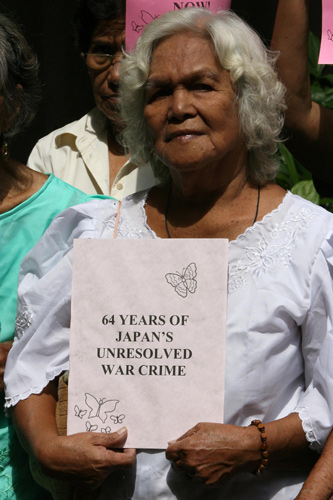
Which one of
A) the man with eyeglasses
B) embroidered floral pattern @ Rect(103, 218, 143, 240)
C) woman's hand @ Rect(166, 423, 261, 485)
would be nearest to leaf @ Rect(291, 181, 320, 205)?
the man with eyeglasses

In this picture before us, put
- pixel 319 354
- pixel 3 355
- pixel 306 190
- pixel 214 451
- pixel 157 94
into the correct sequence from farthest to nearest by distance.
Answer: pixel 306 190, pixel 3 355, pixel 157 94, pixel 319 354, pixel 214 451

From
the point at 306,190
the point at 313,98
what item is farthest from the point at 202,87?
the point at 313,98

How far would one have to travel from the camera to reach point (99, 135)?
3.34 m

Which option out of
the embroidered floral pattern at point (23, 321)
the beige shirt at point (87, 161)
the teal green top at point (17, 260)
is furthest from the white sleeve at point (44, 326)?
the beige shirt at point (87, 161)

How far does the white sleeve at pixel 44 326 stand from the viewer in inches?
89.8

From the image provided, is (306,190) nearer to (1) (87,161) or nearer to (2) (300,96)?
(1) (87,161)

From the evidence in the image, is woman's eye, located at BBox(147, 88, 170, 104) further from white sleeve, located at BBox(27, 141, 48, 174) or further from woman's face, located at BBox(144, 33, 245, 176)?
white sleeve, located at BBox(27, 141, 48, 174)

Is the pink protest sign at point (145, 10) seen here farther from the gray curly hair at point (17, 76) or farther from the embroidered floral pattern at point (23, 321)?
the embroidered floral pattern at point (23, 321)

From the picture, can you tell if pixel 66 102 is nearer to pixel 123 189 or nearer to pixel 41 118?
pixel 41 118

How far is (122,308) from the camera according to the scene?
211 centimetres

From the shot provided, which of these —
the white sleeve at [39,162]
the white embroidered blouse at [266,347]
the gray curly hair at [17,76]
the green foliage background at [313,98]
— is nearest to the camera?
the white embroidered blouse at [266,347]

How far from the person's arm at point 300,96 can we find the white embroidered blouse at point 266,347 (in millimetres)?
378

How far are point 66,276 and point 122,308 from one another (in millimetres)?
267

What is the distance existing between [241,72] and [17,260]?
90 centimetres
